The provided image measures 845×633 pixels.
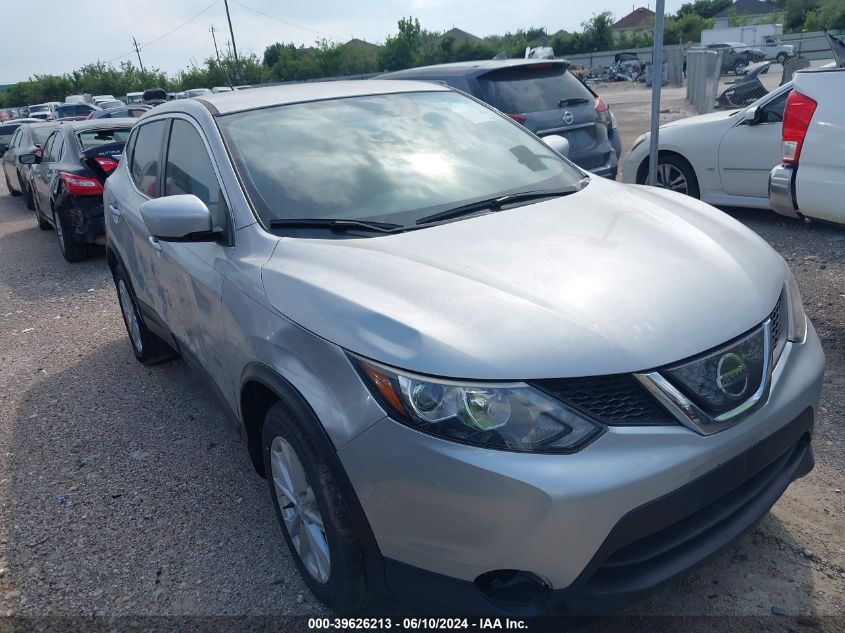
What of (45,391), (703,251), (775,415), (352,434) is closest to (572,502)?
(352,434)

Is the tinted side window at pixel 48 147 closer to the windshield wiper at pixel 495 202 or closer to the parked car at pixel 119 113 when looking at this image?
the windshield wiper at pixel 495 202

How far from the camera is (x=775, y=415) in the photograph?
7.01ft

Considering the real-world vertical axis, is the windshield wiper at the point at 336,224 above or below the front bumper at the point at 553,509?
above

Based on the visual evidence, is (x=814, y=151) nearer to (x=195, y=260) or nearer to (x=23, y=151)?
(x=195, y=260)

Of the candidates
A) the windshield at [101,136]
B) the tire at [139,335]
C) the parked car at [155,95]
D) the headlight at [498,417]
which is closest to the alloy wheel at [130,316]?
the tire at [139,335]

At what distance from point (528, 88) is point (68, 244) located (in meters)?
5.57

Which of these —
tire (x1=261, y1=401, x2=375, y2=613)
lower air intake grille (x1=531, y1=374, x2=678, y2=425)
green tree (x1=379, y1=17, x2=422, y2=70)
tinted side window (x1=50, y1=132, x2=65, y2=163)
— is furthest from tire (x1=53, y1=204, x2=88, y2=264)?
green tree (x1=379, y1=17, x2=422, y2=70)

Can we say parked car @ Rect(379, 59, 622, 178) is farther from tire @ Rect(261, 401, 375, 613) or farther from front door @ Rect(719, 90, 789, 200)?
tire @ Rect(261, 401, 375, 613)

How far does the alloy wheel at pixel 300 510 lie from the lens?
2383mm

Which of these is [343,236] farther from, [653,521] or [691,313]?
[653,521]

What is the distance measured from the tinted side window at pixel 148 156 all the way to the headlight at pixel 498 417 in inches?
103

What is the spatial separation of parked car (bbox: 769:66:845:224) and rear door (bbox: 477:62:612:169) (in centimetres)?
277

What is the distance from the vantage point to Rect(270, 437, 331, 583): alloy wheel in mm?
2383

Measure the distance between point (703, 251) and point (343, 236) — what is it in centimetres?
128
